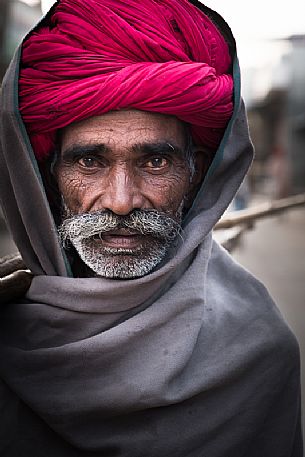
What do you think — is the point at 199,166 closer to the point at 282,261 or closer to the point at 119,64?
the point at 119,64

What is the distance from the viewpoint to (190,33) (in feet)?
5.47

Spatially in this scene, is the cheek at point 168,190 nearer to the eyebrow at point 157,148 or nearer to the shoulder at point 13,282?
the eyebrow at point 157,148

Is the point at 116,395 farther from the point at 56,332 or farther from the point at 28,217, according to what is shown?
the point at 28,217

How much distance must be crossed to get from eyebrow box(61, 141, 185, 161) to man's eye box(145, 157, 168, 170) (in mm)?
27

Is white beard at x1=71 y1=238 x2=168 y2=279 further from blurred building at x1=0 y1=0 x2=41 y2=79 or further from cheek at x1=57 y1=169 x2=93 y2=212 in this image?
blurred building at x1=0 y1=0 x2=41 y2=79

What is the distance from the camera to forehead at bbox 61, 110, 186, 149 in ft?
5.41

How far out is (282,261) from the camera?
988 cm

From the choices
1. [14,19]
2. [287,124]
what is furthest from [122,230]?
[287,124]

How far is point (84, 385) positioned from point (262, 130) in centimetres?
2208

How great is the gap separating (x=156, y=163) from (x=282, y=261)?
334 inches

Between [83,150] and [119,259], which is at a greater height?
[83,150]

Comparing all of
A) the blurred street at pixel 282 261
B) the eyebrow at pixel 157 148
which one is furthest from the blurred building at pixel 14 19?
the blurred street at pixel 282 261

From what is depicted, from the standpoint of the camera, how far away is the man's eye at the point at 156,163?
1.72 meters

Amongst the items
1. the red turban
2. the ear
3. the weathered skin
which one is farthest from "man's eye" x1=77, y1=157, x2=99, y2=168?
the ear
